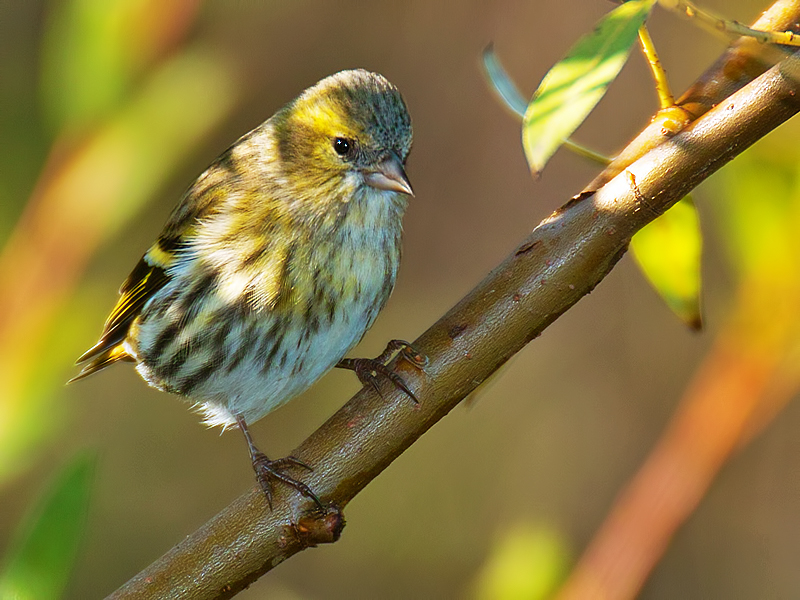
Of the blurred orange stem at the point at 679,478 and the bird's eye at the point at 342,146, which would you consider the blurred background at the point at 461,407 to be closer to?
the bird's eye at the point at 342,146

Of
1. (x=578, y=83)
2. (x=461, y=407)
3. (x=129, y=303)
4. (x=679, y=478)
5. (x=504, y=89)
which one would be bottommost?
(x=679, y=478)

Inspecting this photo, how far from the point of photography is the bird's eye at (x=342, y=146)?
6.97 feet

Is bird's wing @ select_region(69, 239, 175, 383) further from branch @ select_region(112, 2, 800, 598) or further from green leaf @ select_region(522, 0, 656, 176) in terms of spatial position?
green leaf @ select_region(522, 0, 656, 176)

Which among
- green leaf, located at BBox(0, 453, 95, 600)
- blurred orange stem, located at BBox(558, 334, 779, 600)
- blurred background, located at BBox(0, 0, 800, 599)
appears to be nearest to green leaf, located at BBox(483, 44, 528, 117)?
blurred orange stem, located at BBox(558, 334, 779, 600)

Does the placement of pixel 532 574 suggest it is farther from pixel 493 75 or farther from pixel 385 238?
pixel 385 238

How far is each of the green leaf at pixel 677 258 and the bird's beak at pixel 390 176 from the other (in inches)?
32.5

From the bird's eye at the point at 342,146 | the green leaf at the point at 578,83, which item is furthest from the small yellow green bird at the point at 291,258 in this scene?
the green leaf at the point at 578,83

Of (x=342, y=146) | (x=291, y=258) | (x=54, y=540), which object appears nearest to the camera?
(x=54, y=540)

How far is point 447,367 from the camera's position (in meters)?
1.32

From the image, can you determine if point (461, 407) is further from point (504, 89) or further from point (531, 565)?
point (504, 89)

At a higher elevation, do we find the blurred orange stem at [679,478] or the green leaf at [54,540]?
the green leaf at [54,540]

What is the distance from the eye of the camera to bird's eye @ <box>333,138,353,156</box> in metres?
2.12

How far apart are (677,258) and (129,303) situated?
1.61m

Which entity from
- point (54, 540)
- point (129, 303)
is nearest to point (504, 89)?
point (54, 540)
